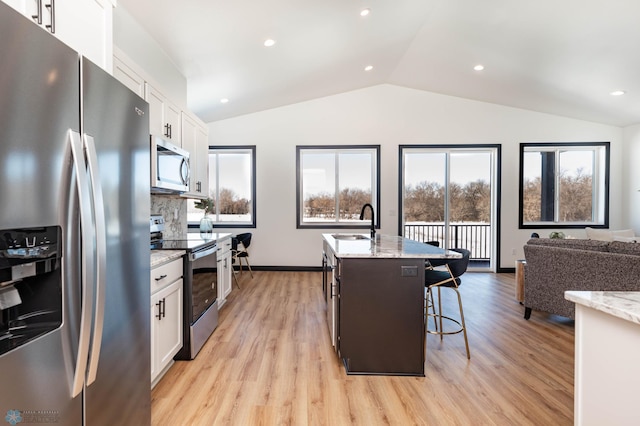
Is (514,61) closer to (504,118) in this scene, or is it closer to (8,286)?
(504,118)

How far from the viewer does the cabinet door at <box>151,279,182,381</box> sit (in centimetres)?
189

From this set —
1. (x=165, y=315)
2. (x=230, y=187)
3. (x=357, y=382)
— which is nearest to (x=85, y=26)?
(x=165, y=315)

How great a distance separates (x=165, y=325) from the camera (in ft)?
6.71

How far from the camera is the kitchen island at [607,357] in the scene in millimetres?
911

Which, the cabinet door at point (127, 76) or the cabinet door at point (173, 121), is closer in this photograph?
the cabinet door at point (127, 76)

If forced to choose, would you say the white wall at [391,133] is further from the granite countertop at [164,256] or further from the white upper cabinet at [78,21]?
the white upper cabinet at [78,21]

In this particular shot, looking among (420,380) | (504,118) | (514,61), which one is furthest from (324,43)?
(504,118)

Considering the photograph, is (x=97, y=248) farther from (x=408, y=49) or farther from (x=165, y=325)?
(x=408, y=49)

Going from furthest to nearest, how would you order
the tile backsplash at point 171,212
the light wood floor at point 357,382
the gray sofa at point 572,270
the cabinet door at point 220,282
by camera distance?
the cabinet door at point 220,282, the tile backsplash at point 171,212, the gray sofa at point 572,270, the light wood floor at point 357,382

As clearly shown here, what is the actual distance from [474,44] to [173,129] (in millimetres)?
3761

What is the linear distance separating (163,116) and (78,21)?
156 cm

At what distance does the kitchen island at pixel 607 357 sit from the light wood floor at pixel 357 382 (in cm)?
88

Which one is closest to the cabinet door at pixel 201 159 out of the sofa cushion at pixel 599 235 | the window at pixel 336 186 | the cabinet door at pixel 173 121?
the cabinet door at pixel 173 121

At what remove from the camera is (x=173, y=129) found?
2844 millimetres
